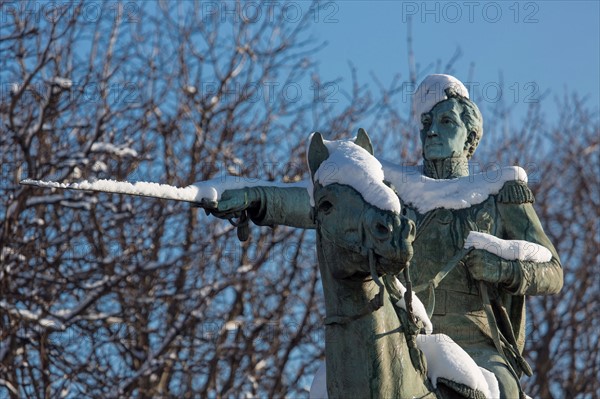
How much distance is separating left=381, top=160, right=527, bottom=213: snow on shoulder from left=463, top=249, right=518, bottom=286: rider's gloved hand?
2.32ft

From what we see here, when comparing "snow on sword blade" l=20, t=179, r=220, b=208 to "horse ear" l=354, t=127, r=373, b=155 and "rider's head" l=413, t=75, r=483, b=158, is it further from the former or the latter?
"rider's head" l=413, t=75, r=483, b=158

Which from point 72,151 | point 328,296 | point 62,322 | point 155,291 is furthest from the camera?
point 155,291

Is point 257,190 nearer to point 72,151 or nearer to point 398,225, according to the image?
point 398,225

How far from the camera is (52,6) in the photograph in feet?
55.4

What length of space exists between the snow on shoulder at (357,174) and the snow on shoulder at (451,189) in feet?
5.61

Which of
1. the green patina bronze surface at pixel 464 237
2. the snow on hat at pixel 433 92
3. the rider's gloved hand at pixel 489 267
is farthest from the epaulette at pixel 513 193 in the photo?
the rider's gloved hand at pixel 489 267

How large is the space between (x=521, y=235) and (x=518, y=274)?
1.90 ft

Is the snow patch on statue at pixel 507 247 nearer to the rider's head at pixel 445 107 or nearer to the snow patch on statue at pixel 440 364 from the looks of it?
the snow patch on statue at pixel 440 364

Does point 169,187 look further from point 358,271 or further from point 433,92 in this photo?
point 433,92

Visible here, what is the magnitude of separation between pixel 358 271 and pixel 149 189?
103 centimetres

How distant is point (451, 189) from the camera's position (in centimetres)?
763

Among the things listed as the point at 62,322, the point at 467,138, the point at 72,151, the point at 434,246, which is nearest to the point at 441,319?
the point at 434,246

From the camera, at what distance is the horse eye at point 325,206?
5633 mm

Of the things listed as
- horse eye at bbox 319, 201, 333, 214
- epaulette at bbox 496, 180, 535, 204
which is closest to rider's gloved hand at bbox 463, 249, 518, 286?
epaulette at bbox 496, 180, 535, 204
